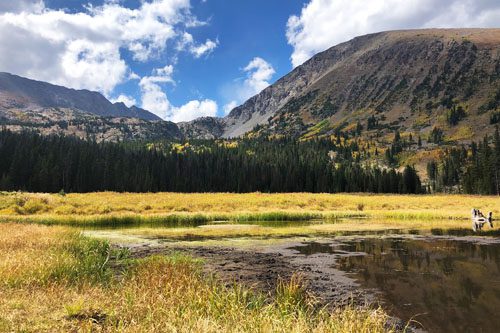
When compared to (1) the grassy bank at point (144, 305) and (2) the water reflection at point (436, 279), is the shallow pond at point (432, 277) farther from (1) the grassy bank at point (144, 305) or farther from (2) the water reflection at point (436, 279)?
(1) the grassy bank at point (144, 305)

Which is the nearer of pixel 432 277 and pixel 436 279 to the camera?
pixel 436 279

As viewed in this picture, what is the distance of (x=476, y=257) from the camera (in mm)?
19328

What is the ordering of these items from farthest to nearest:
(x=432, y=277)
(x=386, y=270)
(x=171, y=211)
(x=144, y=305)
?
(x=171, y=211) → (x=386, y=270) → (x=432, y=277) → (x=144, y=305)

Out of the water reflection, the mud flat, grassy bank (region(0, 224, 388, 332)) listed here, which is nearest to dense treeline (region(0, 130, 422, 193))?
the mud flat

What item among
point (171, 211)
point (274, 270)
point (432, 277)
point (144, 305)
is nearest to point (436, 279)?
point (432, 277)

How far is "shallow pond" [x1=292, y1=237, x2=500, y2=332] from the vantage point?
10.6 m

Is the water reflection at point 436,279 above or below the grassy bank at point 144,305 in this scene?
below

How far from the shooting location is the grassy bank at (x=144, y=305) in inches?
282

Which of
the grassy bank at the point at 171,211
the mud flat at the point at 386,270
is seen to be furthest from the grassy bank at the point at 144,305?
the grassy bank at the point at 171,211

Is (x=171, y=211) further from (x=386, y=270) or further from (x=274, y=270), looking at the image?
(x=386, y=270)

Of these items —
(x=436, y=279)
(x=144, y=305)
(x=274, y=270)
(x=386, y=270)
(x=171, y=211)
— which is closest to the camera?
(x=144, y=305)

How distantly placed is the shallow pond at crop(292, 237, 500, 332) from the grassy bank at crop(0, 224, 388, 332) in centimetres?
215

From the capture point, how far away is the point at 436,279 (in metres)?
14.8

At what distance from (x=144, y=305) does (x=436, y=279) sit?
11.3 metres
